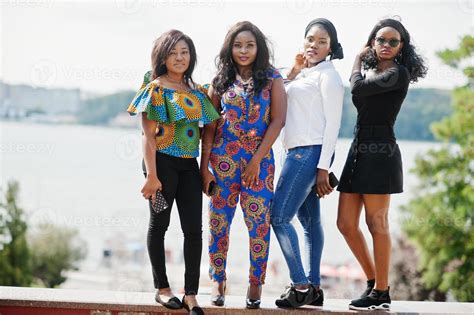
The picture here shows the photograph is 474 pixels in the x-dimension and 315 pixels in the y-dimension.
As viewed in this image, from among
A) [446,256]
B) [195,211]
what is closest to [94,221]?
[195,211]

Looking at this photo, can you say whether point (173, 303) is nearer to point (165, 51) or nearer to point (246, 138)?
point (246, 138)

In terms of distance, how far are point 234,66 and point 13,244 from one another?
13.2 m

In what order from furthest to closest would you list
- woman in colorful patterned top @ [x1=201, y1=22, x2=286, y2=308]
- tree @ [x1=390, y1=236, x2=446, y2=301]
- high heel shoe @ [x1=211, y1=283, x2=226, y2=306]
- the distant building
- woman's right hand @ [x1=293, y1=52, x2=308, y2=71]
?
1. the distant building
2. tree @ [x1=390, y1=236, x2=446, y2=301]
3. woman's right hand @ [x1=293, y1=52, x2=308, y2=71]
4. high heel shoe @ [x1=211, y1=283, x2=226, y2=306]
5. woman in colorful patterned top @ [x1=201, y1=22, x2=286, y2=308]

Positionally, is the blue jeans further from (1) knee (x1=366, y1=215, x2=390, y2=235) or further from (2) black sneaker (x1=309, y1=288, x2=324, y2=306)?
(1) knee (x1=366, y1=215, x2=390, y2=235)

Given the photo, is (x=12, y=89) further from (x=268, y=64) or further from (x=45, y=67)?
(x=268, y=64)

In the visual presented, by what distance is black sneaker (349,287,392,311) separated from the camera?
3785 millimetres

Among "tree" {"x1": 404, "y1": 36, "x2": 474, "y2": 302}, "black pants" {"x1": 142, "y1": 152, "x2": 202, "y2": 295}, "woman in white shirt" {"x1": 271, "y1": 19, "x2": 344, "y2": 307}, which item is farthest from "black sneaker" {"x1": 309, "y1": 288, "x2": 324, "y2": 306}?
"tree" {"x1": 404, "y1": 36, "x2": 474, "y2": 302}

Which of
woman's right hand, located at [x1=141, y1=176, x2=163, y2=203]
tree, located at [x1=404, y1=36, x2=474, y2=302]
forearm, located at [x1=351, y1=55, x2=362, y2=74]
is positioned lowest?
tree, located at [x1=404, y1=36, x2=474, y2=302]

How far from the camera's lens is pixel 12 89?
3303 centimetres

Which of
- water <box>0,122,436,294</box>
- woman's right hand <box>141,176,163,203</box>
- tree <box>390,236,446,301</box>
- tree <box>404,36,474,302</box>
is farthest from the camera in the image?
water <box>0,122,436,294</box>

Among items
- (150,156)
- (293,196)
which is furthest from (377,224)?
(150,156)

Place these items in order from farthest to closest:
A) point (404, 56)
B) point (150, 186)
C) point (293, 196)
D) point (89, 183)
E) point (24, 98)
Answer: point (89, 183)
point (24, 98)
point (404, 56)
point (293, 196)
point (150, 186)

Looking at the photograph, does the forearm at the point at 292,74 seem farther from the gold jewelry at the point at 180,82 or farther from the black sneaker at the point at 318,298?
the black sneaker at the point at 318,298

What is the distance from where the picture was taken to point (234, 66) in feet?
12.1
